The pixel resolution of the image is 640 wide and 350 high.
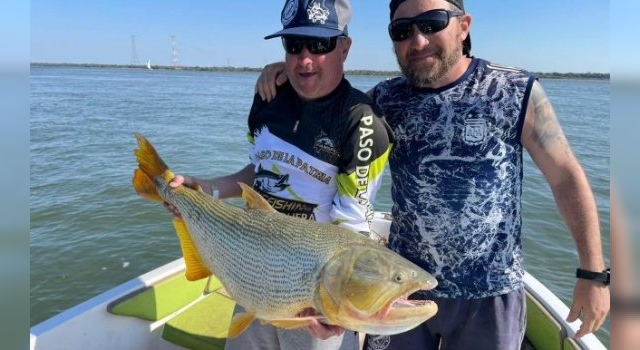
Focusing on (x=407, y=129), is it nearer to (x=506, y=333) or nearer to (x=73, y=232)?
(x=506, y=333)

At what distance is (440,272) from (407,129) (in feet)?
2.74

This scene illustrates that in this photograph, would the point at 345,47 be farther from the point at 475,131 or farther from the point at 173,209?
the point at 173,209

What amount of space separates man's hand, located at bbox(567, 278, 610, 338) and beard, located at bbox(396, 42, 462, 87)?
1287 millimetres

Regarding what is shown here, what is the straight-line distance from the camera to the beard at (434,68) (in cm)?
258

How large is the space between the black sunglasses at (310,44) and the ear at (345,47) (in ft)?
0.27

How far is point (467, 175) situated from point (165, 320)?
9.49ft

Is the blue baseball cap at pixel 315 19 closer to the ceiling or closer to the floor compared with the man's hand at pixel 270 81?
closer to the ceiling

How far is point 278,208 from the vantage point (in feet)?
8.90

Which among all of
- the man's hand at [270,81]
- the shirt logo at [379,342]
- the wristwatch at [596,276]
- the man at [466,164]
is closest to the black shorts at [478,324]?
the man at [466,164]

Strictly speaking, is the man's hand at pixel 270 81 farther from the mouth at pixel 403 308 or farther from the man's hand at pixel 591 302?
the man's hand at pixel 591 302

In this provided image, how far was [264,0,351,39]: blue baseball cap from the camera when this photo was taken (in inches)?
100

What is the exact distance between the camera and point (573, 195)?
2.43 m
